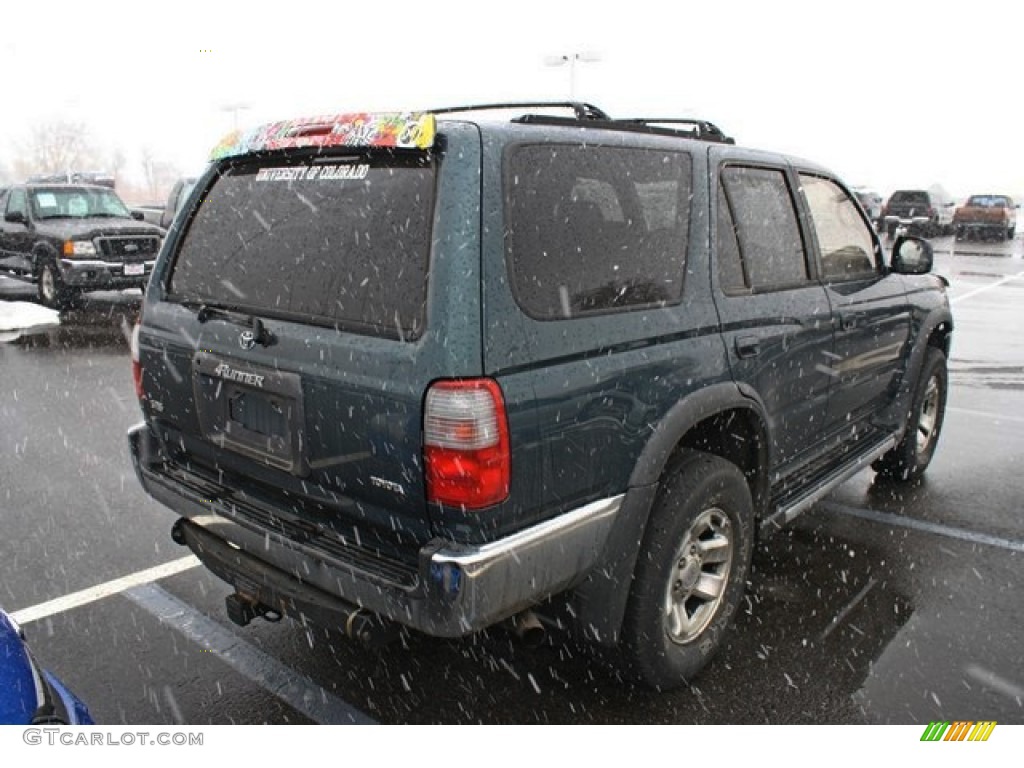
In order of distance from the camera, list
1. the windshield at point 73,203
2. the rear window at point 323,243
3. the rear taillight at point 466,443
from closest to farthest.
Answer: the rear taillight at point 466,443
the rear window at point 323,243
the windshield at point 73,203

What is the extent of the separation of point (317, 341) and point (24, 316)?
36.8 ft

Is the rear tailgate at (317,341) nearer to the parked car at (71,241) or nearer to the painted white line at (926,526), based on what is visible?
the painted white line at (926,526)

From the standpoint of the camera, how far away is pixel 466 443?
2135 millimetres

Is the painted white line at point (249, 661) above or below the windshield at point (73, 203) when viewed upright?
below

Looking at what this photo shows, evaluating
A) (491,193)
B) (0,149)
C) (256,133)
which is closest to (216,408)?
(256,133)

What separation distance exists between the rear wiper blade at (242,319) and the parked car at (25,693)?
3.33 ft

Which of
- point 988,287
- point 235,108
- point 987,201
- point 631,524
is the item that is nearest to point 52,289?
point 631,524

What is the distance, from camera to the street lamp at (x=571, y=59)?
2462 cm

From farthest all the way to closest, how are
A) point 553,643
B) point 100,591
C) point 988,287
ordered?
point 988,287 → point 100,591 → point 553,643

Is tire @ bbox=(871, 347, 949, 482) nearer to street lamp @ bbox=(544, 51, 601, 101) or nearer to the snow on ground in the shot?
the snow on ground

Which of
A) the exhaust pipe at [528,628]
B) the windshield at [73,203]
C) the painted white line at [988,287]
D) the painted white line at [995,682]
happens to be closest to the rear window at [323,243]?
the exhaust pipe at [528,628]

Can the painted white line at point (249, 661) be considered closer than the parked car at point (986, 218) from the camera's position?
Yes

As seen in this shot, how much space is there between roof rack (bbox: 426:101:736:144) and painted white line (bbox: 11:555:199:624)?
251 centimetres

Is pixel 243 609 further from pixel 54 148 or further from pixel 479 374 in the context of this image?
pixel 54 148
